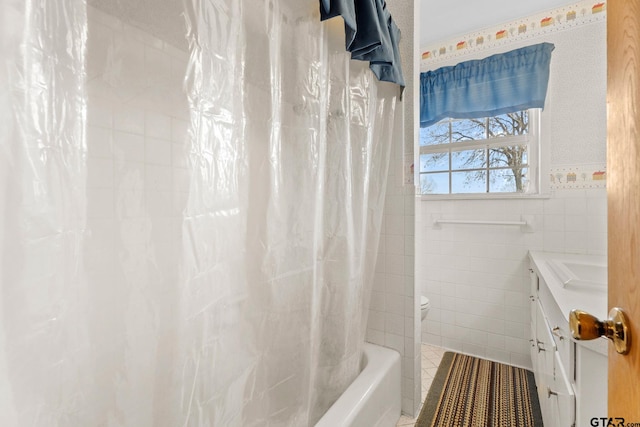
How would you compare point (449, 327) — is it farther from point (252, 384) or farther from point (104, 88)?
point (104, 88)

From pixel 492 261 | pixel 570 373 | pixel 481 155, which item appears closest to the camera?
pixel 570 373

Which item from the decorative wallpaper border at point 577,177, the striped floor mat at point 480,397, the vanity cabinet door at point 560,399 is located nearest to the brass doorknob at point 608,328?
the vanity cabinet door at point 560,399

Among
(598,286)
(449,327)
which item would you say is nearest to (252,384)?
(598,286)

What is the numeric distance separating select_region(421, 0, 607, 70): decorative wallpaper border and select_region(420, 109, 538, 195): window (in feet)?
1.62

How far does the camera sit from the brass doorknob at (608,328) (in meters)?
0.45

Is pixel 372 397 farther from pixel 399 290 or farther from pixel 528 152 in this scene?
pixel 528 152

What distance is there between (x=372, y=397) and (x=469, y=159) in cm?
183

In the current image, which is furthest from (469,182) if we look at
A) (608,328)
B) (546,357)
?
(608,328)

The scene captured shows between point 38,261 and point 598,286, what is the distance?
1.57 meters

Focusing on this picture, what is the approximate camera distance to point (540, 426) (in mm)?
1438

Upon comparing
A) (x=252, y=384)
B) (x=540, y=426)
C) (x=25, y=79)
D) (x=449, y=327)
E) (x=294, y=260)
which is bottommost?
(x=540, y=426)

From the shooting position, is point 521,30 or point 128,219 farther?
point 521,30

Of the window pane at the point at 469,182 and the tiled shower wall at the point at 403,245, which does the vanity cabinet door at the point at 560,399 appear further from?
the window pane at the point at 469,182

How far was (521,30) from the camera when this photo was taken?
2.05 meters
